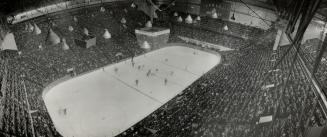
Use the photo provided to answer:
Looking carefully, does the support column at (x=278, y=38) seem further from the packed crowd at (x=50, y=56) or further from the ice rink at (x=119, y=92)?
the packed crowd at (x=50, y=56)

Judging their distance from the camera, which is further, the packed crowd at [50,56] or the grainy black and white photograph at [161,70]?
the packed crowd at [50,56]

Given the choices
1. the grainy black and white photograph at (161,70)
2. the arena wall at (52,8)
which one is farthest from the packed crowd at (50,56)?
the arena wall at (52,8)

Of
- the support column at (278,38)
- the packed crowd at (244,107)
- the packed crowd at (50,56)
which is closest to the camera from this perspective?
the packed crowd at (244,107)

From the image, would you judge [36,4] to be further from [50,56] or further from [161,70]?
[161,70]

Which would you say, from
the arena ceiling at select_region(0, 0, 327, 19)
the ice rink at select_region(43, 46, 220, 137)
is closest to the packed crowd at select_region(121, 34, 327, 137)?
the ice rink at select_region(43, 46, 220, 137)

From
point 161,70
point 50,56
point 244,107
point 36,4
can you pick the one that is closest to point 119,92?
point 161,70

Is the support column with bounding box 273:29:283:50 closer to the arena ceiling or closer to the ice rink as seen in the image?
the arena ceiling
